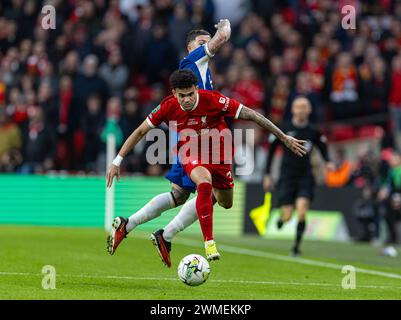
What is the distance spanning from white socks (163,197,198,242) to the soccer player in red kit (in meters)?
0.46

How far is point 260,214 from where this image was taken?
17.7 m

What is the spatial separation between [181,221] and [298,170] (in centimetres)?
524

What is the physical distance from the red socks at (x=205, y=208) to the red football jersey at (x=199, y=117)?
427 mm

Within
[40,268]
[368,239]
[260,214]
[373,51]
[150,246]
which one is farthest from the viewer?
[373,51]

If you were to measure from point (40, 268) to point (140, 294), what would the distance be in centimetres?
256

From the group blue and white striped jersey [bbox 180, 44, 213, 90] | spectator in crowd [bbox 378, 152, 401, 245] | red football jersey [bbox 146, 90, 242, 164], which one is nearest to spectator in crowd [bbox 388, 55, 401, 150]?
spectator in crowd [bbox 378, 152, 401, 245]

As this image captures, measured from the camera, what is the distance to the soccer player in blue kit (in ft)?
36.8

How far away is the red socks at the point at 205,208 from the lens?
1038cm

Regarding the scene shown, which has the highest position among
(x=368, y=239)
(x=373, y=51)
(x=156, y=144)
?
(x=373, y=51)

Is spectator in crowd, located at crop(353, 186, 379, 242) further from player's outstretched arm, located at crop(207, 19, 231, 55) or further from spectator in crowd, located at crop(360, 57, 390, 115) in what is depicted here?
player's outstretched arm, located at crop(207, 19, 231, 55)

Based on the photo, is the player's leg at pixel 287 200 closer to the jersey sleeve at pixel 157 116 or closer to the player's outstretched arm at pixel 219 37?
the player's outstretched arm at pixel 219 37

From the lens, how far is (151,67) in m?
22.9
